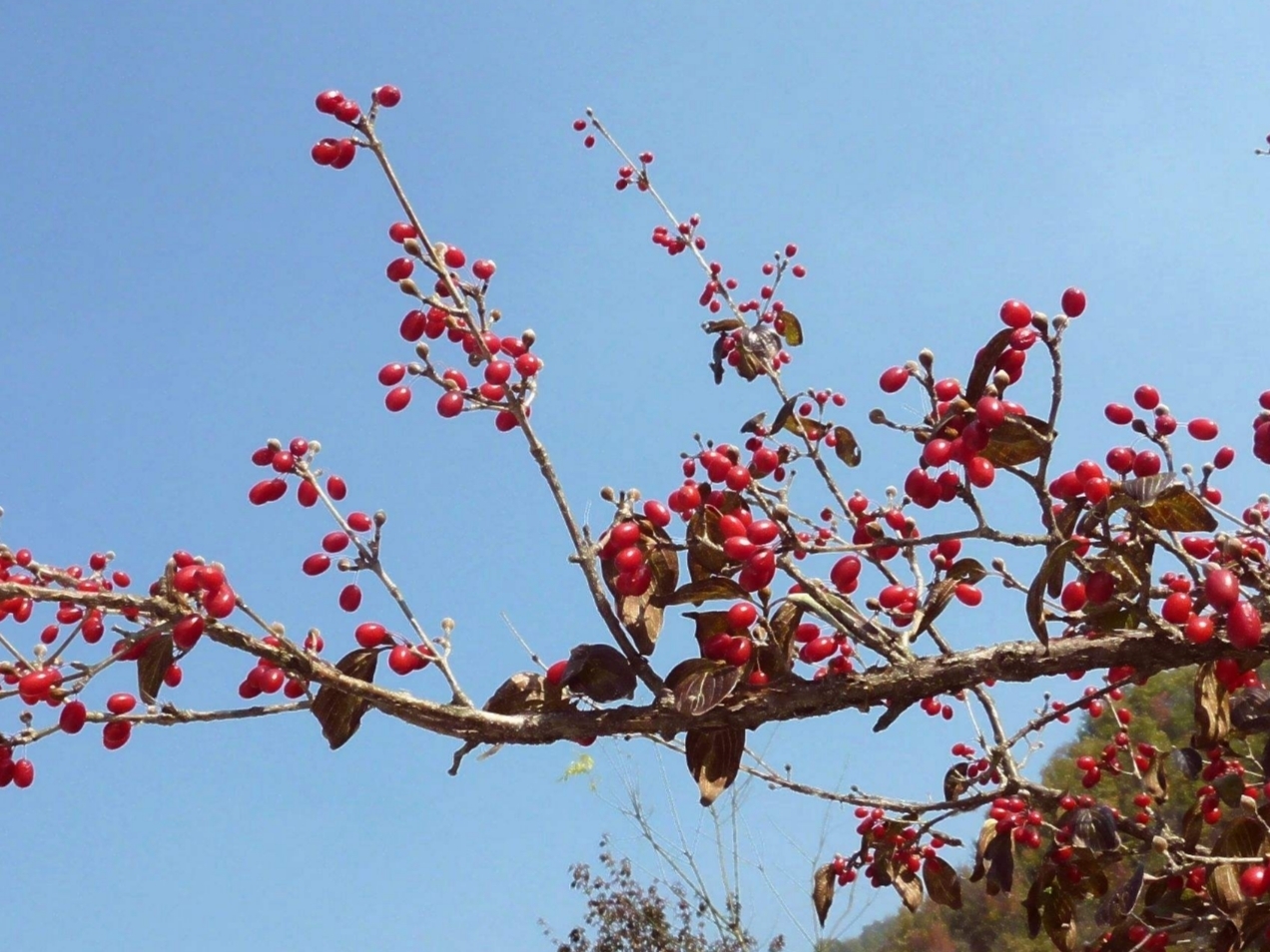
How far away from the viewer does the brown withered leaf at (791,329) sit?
15.6ft

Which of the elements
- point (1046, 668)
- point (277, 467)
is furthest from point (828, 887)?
point (277, 467)

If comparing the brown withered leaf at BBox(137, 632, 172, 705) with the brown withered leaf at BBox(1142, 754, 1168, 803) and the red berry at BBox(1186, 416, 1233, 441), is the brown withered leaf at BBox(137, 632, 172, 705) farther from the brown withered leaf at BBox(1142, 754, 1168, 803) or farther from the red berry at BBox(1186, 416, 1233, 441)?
the brown withered leaf at BBox(1142, 754, 1168, 803)

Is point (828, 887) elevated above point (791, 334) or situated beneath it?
situated beneath

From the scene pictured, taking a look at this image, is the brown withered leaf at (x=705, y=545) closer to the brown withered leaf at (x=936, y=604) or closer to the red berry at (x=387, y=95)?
the brown withered leaf at (x=936, y=604)

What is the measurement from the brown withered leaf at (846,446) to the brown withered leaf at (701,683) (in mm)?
1873

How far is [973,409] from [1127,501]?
34 centimetres

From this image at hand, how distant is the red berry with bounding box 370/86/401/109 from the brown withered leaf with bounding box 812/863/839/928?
10.6ft

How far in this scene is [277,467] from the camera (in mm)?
2389

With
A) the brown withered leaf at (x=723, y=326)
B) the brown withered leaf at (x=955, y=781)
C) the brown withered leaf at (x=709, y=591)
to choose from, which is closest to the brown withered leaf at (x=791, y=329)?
the brown withered leaf at (x=723, y=326)

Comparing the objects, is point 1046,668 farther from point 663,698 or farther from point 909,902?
point 909,902

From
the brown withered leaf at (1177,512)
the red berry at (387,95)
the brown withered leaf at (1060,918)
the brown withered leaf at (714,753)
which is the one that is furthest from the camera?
the brown withered leaf at (1060,918)

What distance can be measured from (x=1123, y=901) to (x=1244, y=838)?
21.5 inches

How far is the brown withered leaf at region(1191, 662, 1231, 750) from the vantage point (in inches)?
99.2

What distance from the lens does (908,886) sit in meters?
3.82
